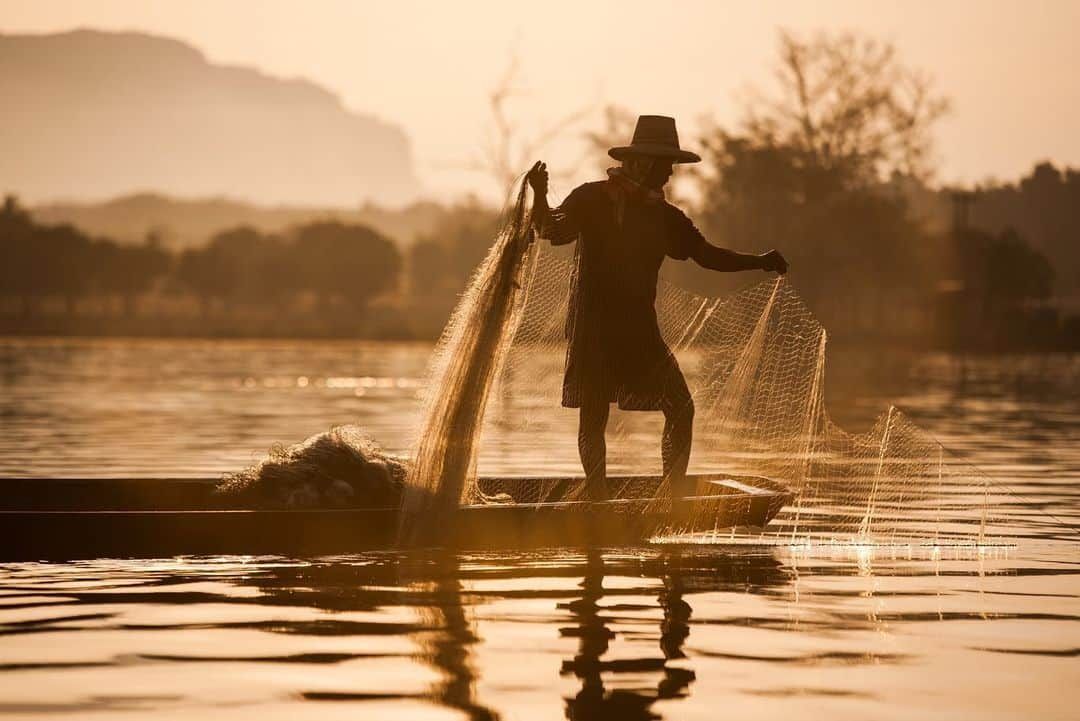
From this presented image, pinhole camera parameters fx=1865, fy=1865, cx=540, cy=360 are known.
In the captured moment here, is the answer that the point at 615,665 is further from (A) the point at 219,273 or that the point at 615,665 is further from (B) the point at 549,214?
(A) the point at 219,273

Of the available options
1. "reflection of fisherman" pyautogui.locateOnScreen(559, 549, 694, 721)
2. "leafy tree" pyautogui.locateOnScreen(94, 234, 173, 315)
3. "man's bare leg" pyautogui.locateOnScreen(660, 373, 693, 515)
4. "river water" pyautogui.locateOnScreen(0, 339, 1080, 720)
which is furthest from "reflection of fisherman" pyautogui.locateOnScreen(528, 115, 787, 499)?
"leafy tree" pyautogui.locateOnScreen(94, 234, 173, 315)

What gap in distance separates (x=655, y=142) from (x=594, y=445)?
1951 mm

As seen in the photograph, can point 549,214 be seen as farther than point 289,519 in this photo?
Yes

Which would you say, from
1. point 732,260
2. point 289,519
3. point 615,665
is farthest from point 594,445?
point 615,665

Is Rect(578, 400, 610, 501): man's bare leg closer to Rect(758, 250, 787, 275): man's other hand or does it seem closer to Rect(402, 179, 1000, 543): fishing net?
Rect(402, 179, 1000, 543): fishing net

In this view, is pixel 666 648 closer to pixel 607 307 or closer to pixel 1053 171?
pixel 607 307

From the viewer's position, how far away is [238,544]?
10.4 m

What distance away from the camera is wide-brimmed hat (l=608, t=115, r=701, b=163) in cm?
1162

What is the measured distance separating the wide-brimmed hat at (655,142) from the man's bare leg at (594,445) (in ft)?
5.24

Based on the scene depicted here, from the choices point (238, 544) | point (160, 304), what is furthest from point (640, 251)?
point (160, 304)

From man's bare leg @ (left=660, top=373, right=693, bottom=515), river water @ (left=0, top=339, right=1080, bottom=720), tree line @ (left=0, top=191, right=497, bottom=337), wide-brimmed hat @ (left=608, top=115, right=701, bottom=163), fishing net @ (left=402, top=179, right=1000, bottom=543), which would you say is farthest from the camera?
tree line @ (left=0, top=191, right=497, bottom=337)

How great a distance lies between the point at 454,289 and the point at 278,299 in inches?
1262

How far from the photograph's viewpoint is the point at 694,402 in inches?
478

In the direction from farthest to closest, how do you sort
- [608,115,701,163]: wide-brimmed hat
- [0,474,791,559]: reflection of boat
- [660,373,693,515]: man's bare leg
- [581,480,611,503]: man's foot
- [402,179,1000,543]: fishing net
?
[581,480,611,503]: man's foot → [660,373,693,515]: man's bare leg → [608,115,701,163]: wide-brimmed hat → [402,179,1000,543]: fishing net → [0,474,791,559]: reflection of boat
